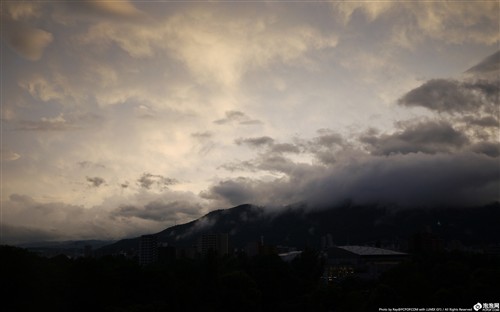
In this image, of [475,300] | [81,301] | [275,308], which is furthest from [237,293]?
[475,300]

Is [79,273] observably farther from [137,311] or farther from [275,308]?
[275,308]

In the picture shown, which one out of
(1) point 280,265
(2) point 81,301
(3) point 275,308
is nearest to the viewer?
(2) point 81,301

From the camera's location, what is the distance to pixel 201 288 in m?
85.4

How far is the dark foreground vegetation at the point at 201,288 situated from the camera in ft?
203

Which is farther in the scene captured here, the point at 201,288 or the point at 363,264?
the point at 363,264

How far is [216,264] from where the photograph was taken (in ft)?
307

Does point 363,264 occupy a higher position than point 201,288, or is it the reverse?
point 201,288

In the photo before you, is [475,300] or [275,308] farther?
[275,308]

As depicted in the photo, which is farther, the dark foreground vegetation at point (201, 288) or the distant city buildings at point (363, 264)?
the distant city buildings at point (363, 264)

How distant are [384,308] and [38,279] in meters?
45.6

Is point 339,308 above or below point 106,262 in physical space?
below

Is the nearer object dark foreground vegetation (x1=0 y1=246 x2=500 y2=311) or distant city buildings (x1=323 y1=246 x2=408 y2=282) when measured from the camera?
dark foreground vegetation (x1=0 y1=246 x2=500 y2=311)

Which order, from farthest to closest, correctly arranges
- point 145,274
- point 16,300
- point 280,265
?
1. point 280,265
2. point 145,274
3. point 16,300

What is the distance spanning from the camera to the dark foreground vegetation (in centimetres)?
6184
